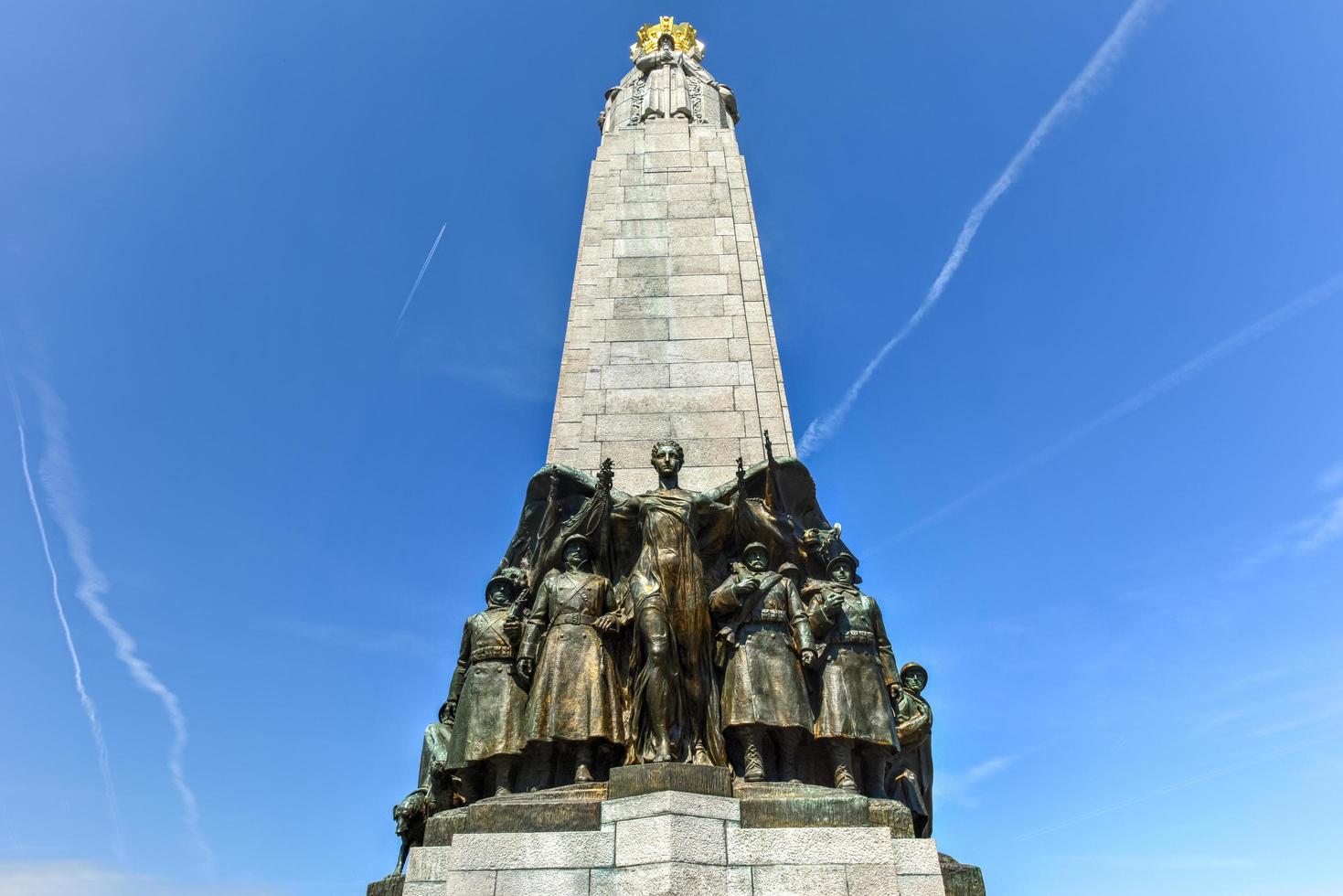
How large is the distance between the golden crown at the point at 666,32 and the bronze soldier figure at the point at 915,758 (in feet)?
49.2

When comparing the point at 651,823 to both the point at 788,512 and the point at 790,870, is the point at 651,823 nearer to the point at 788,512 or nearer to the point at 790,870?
the point at 790,870

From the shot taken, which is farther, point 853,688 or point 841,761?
point 853,688

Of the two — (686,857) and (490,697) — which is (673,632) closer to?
(490,697)

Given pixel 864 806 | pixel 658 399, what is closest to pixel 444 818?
pixel 864 806

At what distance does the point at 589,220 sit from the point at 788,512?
700 centimetres

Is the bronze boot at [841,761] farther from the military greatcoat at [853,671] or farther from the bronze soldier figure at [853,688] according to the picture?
the military greatcoat at [853,671]

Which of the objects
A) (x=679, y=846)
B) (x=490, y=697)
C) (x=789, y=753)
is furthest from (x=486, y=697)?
(x=789, y=753)

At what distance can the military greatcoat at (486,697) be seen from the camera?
816 centimetres

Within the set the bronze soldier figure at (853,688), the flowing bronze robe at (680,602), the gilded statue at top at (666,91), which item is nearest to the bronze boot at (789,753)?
the bronze soldier figure at (853,688)

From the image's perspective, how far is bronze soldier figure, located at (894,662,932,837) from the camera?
9297mm

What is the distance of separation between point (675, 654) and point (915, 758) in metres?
3.41

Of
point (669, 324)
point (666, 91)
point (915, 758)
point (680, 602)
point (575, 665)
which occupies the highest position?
point (666, 91)

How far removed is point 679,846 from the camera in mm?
6633

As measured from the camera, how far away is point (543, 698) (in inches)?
312
